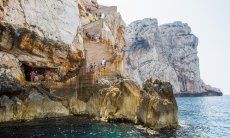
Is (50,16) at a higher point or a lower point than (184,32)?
lower

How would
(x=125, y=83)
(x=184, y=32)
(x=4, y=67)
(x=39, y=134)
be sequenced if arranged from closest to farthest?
(x=39, y=134) < (x=4, y=67) < (x=125, y=83) < (x=184, y=32)

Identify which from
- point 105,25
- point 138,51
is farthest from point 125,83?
point 138,51

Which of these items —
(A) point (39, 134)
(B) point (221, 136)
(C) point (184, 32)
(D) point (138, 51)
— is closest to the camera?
(A) point (39, 134)

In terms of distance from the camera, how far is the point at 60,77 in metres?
46.9

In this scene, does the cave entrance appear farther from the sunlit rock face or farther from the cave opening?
the sunlit rock face

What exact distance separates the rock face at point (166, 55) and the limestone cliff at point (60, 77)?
386 feet

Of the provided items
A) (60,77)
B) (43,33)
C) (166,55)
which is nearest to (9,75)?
(43,33)

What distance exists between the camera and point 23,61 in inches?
1730

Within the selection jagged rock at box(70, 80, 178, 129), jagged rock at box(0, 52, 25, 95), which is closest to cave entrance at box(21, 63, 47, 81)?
jagged rock at box(0, 52, 25, 95)

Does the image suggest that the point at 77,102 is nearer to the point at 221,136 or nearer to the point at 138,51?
the point at 221,136

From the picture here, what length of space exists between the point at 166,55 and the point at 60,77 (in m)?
139

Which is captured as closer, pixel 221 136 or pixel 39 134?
pixel 39 134

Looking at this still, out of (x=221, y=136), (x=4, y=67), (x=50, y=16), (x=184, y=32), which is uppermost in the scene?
(x=184, y=32)

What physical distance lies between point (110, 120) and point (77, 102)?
5800mm
